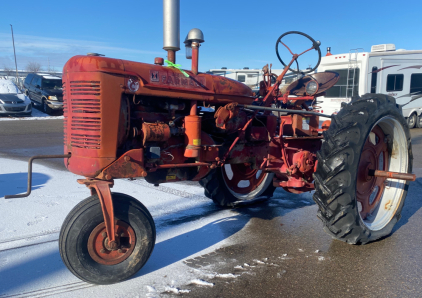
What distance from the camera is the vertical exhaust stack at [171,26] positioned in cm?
304

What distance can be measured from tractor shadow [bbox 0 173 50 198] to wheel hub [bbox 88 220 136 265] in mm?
2684

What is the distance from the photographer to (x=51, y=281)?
263 centimetres

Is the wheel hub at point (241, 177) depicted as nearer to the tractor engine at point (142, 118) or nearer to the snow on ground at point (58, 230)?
the snow on ground at point (58, 230)

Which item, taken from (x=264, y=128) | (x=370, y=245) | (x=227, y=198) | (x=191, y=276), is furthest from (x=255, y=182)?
(x=191, y=276)

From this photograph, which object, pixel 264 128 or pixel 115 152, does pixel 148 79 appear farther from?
pixel 264 128

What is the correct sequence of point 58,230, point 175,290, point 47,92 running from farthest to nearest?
point 47,92 → point 58,230 → point 175,290

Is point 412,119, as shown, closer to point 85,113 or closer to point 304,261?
point 304,261

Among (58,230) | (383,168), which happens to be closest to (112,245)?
(58,230)

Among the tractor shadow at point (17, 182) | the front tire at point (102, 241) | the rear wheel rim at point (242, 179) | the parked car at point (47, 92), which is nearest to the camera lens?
the front tire at point (102, 241)

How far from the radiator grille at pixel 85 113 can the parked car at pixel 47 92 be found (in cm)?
1473

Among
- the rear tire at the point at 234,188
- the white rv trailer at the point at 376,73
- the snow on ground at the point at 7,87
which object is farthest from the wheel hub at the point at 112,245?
the snow on ground at the point at 7,87

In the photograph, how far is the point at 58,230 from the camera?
3.58 meters

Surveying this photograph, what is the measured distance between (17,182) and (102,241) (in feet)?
11.3

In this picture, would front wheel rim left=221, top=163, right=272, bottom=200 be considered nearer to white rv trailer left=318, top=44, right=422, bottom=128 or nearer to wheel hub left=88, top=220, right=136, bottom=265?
wheel hub left=88, top=220, right=136, bottom=265
